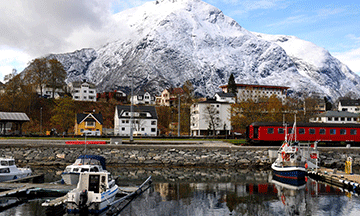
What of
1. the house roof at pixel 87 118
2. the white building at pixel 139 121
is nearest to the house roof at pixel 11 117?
the house roof at pixel 87 118

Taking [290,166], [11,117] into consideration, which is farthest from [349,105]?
[11,117]

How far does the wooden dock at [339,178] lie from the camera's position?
94.4ft

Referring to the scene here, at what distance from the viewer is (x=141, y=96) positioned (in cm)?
15575

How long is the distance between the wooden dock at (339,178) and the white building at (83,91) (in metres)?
115

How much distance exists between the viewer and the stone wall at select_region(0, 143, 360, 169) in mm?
41469

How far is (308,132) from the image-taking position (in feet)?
175

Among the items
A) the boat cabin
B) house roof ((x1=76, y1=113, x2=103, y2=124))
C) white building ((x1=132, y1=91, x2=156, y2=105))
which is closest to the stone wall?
the boat cabin

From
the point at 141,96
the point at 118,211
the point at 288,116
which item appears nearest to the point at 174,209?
the point at 118,211

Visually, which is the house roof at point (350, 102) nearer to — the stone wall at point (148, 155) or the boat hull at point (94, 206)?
the stone wall at point (148, 155)

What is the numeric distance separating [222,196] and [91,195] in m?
10.4

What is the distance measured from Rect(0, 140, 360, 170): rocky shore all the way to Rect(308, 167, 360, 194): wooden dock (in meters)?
7.73

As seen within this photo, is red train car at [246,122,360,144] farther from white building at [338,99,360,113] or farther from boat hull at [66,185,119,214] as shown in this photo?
white building at [338,99,360,113]

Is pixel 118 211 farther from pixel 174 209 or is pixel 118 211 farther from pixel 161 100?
pixel 161 100

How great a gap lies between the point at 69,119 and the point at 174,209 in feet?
219
